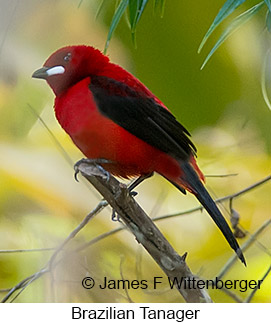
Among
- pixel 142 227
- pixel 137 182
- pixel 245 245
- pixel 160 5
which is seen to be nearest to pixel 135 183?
pixel 137 182

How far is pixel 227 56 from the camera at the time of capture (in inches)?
50.1

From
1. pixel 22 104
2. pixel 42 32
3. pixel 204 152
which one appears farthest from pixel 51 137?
pixel 204 152

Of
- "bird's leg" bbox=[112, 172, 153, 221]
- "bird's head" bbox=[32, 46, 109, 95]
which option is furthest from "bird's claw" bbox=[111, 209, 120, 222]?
"bird's head" bbox=[32, 46, 109, 95]

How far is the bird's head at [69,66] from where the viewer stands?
125 centimetres

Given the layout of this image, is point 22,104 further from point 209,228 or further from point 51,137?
point 209,228

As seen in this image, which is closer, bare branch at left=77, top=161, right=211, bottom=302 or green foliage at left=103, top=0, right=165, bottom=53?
bare branch at left=77, top=161, right=211, bottom=302

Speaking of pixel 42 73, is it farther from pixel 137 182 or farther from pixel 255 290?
pixel 255 290

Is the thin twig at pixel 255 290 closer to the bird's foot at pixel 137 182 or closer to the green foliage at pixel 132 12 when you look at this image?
the bird's foot at pixel 137 182

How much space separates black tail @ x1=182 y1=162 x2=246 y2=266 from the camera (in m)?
1.21

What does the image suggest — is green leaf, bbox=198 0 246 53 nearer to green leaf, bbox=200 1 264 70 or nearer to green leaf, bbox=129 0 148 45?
green leaf, bbox=200 1 264 70

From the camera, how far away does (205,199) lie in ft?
3.99

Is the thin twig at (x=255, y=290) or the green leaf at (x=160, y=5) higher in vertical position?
the green leaf at (x=160, y=5)

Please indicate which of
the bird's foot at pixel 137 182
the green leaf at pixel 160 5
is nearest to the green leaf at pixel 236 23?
the green leaf at pixel 160 5

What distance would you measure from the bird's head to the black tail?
27 centimetres
